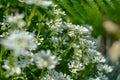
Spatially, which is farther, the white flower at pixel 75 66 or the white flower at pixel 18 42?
the white flower at pixel 75 66

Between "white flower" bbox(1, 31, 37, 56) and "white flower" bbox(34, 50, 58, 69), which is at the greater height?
"white flower" bbox(1, 31, 37, 56)

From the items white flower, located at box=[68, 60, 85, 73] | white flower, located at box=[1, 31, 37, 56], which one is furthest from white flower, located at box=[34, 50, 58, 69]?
white flower, located at box=[68, 60, 85, 73]

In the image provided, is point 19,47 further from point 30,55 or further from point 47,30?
point 47,30

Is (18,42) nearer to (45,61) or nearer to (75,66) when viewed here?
(45,61)

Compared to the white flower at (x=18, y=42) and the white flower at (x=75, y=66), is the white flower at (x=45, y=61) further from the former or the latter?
the white flower at (x=75, y=66)

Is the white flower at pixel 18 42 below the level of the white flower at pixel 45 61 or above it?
above

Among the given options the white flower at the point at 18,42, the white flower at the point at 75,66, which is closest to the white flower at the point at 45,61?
the white flower at the point at 18,42

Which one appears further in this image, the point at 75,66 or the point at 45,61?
the point at 75,66

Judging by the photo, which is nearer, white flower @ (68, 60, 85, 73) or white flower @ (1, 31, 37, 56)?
white flower @ (1, 31, 37, 56)

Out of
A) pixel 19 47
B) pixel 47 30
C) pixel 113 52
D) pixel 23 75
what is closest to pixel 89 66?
pixel 47 30

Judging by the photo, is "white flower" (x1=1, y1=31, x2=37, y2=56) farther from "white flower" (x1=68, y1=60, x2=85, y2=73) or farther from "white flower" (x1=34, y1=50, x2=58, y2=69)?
"white flower" (x1=68, y1=60, x2=85, y2=73)

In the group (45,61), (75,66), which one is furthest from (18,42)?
(75,66)
